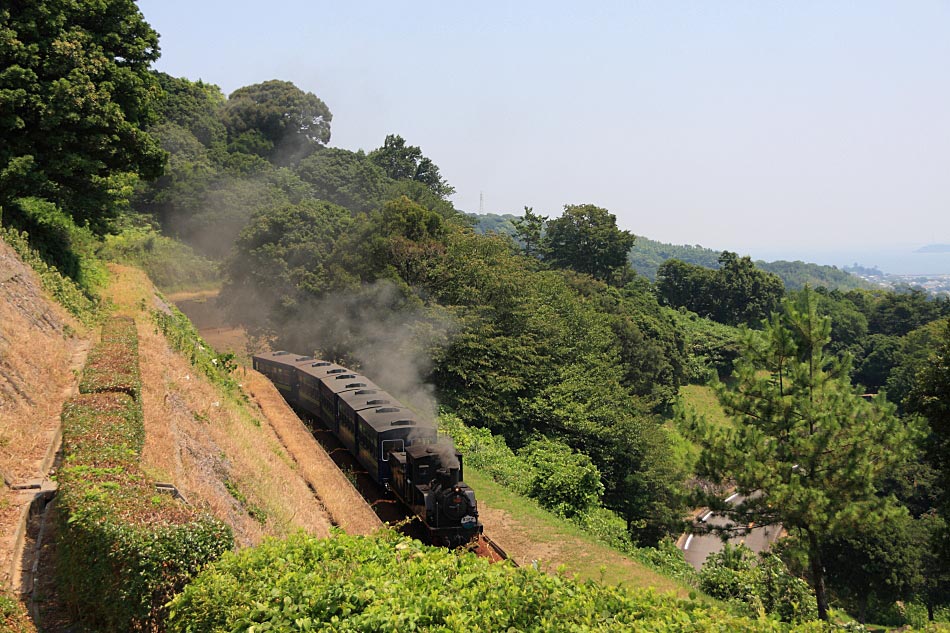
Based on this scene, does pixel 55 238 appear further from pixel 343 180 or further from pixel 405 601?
pixel 343 180

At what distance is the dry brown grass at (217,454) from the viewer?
11242mm

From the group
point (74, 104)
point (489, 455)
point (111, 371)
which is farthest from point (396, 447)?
point (74, 104)

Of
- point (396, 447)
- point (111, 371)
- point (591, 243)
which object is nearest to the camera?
point (111, 371)

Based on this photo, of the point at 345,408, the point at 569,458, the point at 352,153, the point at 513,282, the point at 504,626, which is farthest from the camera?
the point at 352,153

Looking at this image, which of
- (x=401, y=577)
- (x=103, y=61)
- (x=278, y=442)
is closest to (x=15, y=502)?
(x=401, y=577)

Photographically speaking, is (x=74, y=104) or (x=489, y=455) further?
(x=489, y=455)

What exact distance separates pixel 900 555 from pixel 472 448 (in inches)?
1012

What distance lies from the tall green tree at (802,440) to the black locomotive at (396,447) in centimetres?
723

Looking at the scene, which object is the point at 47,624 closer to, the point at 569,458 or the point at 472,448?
the point at 472,448

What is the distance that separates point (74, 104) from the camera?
691 inches

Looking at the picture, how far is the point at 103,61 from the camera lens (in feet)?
61.8

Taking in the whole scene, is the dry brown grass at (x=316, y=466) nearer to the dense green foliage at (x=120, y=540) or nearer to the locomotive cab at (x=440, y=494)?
the locomotive cab at (x=440, y=494)

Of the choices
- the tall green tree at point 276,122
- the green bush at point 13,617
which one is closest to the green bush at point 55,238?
the green bush at point 13,617

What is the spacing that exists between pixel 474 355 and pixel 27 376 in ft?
66.3
